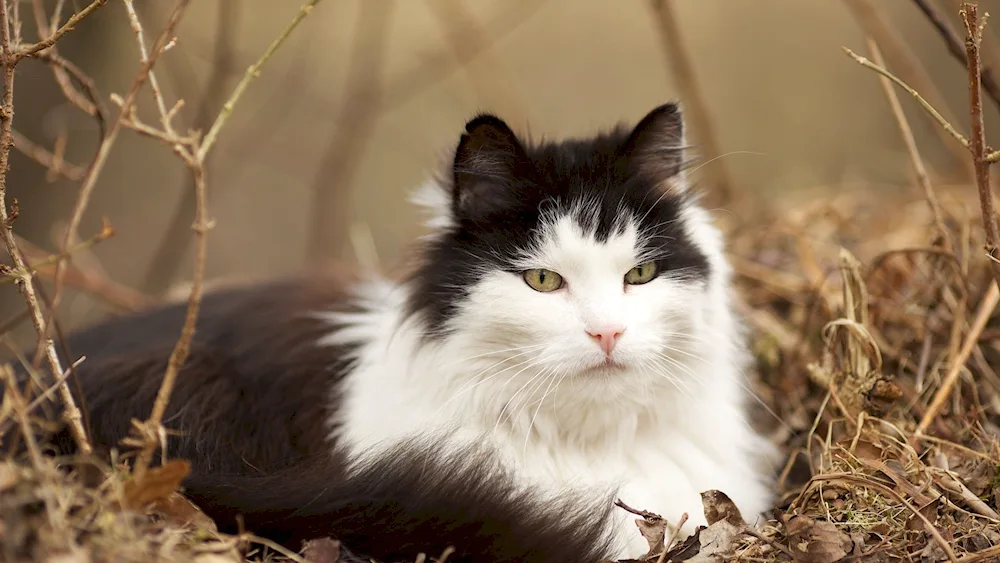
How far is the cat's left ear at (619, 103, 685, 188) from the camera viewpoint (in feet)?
5.98

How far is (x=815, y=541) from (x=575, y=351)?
0.56m

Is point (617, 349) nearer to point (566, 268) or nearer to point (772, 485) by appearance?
point (566, 268)

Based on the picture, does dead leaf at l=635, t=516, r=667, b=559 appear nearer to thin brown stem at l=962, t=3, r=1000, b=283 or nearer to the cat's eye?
the cat's eye

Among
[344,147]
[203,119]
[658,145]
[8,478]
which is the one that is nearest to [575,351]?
[658,145]

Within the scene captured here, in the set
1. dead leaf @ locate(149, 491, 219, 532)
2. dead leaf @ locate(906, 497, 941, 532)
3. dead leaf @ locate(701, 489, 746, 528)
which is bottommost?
dead leaf @ locate(906, 497, 941, 532)

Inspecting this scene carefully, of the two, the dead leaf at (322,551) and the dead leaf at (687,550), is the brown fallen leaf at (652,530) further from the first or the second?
the dead leaf at (322,551)

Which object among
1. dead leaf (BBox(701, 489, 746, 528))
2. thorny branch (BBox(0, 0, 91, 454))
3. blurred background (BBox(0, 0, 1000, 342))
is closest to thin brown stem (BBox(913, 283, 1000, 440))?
dead leaf (BBox(701, 489, 746, 528))

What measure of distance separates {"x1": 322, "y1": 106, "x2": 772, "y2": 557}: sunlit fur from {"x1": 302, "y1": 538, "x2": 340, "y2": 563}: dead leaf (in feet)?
0.80

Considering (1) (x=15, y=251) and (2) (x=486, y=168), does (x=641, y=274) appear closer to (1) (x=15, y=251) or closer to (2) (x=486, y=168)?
(2) (x=486, y=168)

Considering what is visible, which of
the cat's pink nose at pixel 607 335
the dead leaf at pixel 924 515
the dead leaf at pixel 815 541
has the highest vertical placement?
the cat's pink nose at pixel 607 335

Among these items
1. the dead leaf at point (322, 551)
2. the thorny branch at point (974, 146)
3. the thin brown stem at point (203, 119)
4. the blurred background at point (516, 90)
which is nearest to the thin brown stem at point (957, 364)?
the thorny branch at point (974, 146)

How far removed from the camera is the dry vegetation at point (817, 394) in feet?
4.25

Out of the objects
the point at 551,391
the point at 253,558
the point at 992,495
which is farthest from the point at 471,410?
the point at 992,495

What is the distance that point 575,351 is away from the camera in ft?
5.38
